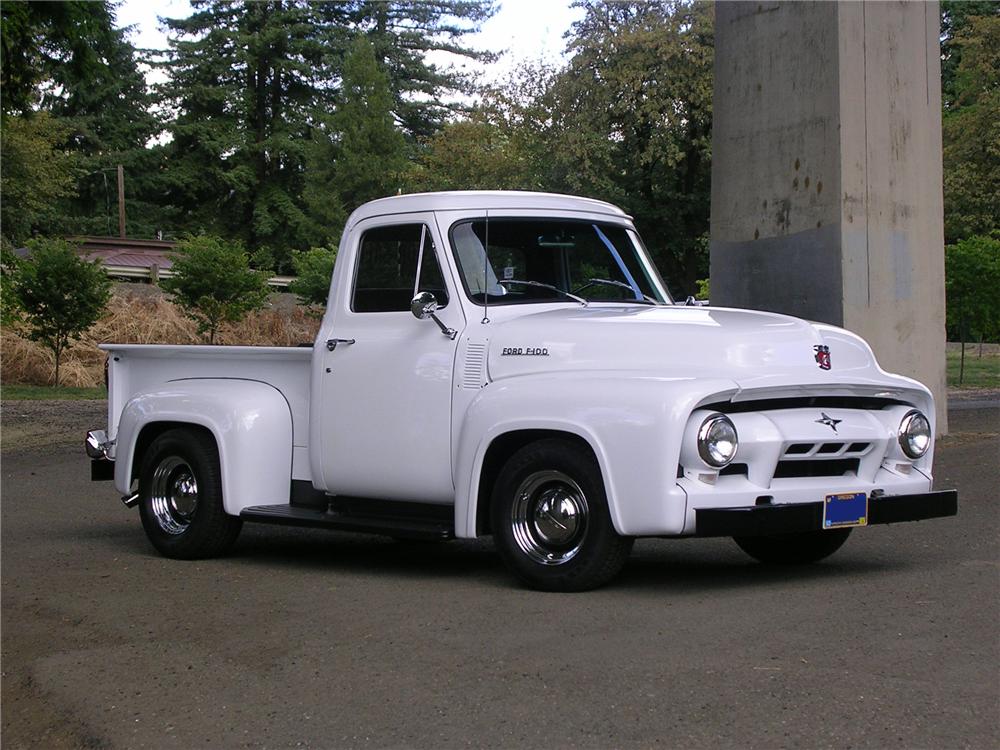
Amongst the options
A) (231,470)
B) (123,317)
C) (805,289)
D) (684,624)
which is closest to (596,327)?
A: (684,624)

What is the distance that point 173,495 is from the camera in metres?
9.37

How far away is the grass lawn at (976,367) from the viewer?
1072 inches

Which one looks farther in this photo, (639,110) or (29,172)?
(29,172)

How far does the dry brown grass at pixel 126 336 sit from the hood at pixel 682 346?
62.0ft

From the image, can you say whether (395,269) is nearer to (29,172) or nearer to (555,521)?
(555,521)

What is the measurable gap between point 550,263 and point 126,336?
73.3 ft

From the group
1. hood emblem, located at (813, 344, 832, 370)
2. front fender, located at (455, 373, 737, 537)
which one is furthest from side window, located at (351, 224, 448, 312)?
hood emblem, located at (813, 344, 832, 370)

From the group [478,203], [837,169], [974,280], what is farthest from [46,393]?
[478,203]

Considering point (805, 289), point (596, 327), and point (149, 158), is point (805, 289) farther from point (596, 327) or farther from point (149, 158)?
point (149, 158)

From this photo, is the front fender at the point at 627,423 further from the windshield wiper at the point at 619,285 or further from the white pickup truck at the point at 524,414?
the windshield wiper at the point at 619,285

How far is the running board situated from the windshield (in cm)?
128

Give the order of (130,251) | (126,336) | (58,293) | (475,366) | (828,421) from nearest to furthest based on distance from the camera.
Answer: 1. (828,421)
2. (475,366)
3. (58,293)
4. (126,336)
5. (130,251)

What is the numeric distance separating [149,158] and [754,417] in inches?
2207

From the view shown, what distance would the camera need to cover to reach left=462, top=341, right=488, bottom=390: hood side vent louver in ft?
25.7
